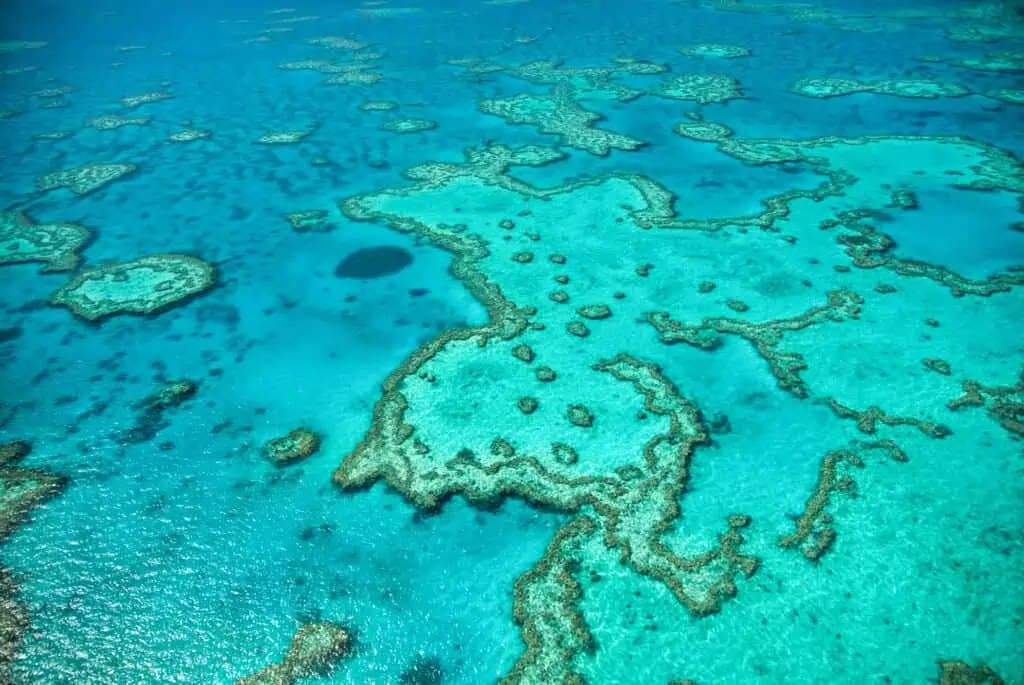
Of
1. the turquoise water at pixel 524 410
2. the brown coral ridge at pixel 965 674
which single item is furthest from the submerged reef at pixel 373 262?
the brown coral ridge at pixel 965 674

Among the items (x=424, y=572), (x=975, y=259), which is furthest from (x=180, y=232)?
(x=975, y=259)

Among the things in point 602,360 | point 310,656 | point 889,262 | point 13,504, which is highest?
point 889,262

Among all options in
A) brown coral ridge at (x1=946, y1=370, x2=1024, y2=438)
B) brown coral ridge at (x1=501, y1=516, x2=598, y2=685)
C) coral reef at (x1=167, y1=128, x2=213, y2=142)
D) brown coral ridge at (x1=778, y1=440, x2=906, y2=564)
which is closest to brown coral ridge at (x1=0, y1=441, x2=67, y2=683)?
brown coral ridge at (x1=501, y1=516, x2=598, y2=685)

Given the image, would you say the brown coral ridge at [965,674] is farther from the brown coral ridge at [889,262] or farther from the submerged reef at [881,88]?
the submerged reef at [881,88]

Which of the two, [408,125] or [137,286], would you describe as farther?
[408,125]

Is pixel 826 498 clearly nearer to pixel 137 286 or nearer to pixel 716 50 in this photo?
pixel 137 286

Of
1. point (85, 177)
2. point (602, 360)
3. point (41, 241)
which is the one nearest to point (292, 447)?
point (602, 360)

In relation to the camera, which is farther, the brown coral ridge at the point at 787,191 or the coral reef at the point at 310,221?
the coral reef at the point at 310,221

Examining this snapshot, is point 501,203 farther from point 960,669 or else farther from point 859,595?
point 960,669
